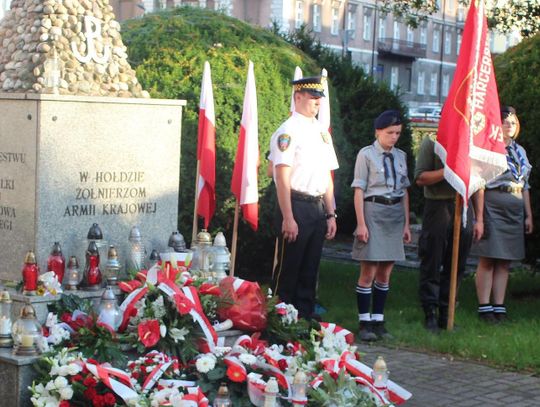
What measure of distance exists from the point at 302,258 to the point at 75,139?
2.03 m

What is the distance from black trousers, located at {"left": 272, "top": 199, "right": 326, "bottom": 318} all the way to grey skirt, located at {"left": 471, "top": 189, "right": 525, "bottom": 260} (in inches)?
75.8

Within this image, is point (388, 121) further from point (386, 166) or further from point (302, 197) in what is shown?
point (302, 197)

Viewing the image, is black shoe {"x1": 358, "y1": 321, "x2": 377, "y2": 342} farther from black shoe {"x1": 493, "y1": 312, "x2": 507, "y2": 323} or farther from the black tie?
black shoe {"x1": 493, "y1": 312, "x2": 507, "y2": 323}

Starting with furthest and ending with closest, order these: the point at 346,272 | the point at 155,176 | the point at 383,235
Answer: the point at 346,272, the point at 383,235, the point at 155,176

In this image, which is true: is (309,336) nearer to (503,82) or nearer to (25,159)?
(25,159)

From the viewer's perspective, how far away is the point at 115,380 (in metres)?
5.37

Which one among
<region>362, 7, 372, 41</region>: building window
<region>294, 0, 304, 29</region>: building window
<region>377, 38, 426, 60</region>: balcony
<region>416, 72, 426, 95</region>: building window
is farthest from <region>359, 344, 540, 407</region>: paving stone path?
<region>416, 72, 426, 95</region>: building window

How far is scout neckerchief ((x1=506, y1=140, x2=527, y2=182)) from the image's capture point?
900 centimetres

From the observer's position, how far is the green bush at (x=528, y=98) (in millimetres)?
9773

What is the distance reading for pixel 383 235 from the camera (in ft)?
27.6

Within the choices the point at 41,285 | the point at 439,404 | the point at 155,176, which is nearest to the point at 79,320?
the point at 41,285

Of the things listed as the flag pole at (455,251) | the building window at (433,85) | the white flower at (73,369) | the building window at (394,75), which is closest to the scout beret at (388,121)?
the flag pole at (455,251)

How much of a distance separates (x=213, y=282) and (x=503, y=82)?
4.81m

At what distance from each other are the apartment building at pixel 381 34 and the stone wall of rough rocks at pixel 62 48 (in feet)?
161
